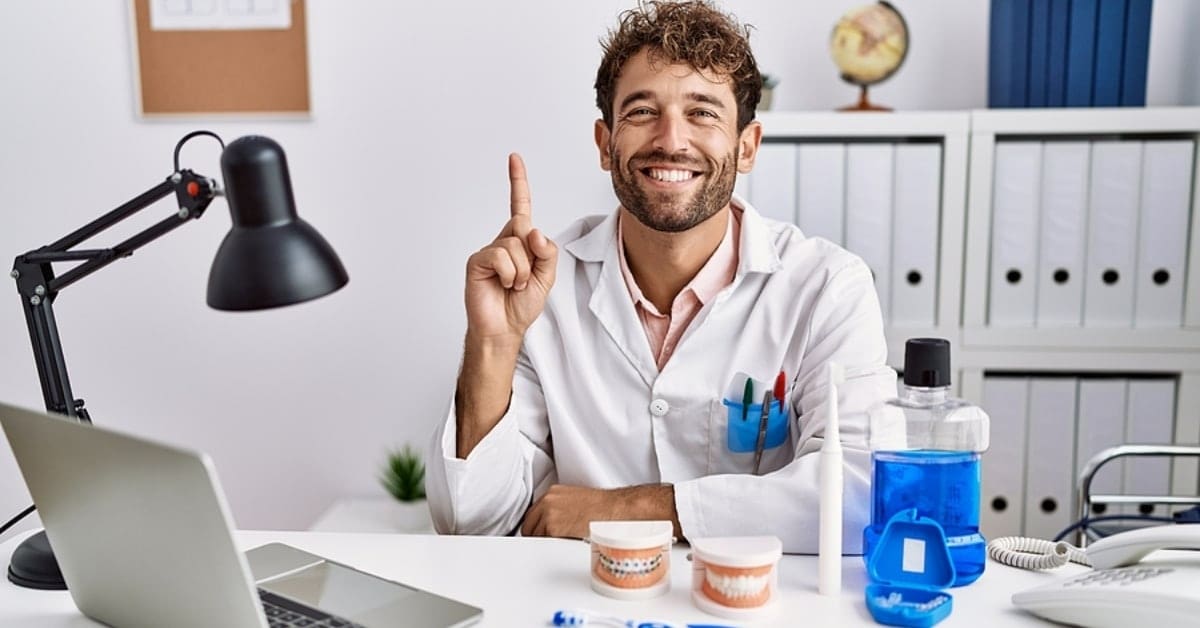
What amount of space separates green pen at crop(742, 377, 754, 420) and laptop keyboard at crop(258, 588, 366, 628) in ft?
2.30

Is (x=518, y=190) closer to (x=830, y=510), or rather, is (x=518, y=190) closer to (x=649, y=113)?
(x=649, y=113)

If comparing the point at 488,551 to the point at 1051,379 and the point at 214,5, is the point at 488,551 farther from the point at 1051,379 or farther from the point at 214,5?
the point at 214,5

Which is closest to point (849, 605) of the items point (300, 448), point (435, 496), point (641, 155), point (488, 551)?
point (488, 551)

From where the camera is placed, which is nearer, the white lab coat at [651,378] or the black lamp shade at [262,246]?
the black lamp shade at [262,246]

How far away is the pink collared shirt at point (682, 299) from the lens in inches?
61.6

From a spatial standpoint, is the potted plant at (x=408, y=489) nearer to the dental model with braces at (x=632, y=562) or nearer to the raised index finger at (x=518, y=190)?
the raised index finger at (x=518, y=190)

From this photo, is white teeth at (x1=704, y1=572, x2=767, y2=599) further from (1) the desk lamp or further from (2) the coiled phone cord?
(1) the desk lamp

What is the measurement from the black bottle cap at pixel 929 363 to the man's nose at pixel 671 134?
592mm

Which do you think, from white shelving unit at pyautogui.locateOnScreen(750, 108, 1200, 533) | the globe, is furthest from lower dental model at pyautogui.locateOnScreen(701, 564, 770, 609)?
the globe

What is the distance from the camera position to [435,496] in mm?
1397

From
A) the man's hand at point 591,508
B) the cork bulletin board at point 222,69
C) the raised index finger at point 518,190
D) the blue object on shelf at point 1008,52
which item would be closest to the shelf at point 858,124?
the blue object on shelf at point 1008,52

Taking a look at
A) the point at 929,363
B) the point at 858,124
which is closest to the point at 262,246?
the point at 929,363

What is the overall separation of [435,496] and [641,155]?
58cm

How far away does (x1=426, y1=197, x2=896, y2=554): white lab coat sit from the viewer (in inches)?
54.1
